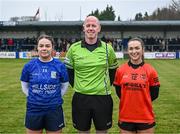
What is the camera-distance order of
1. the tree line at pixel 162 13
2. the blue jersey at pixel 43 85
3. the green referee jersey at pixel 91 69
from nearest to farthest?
the blue jersey at pixel 43 85, the green referee jersey at pixel 91 69, the tree line at pixel 162 13

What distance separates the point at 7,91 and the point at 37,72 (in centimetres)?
995

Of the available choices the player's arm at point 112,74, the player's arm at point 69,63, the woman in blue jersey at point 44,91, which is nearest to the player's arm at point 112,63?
the player's arm at point 112,74

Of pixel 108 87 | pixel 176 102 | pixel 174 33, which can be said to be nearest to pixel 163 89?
pixel 176 102

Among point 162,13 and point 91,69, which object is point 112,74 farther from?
point 162,13

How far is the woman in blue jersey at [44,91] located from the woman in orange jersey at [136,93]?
885 mm

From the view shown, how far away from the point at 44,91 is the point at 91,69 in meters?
0.71

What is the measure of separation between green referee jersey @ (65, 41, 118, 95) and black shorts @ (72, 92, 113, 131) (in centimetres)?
8

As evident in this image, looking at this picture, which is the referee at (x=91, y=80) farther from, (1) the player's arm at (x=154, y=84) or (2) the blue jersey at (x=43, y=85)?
(1) the player's arm at (x=154, y=84)

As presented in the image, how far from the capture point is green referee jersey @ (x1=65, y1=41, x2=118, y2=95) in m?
6.08

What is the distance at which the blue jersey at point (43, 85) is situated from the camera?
19.6ft

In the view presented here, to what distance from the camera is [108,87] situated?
6.18 m

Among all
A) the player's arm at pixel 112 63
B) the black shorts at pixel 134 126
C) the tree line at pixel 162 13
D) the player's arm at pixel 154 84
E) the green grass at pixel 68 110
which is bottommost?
the green grass at pixel 68 110

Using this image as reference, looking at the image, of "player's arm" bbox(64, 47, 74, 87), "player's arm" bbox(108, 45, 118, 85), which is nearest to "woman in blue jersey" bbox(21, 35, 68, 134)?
"player's arm" bbox(64, 47, 74, 87)

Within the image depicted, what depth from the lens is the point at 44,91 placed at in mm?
5961
